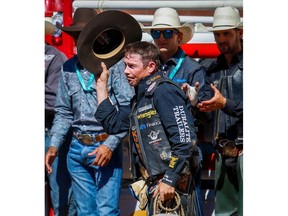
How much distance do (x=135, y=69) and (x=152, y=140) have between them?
17.8 inches

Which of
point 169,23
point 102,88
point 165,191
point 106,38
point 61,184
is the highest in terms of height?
point 169,23

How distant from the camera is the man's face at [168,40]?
22.0ft

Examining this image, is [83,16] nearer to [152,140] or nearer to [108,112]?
[108,112]

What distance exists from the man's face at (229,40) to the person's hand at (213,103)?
2.57ft

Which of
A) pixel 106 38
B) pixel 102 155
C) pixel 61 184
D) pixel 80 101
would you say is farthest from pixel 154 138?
pixel 61 184

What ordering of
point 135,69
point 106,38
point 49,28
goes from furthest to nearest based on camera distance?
point 49,28, point 106,38, point 135,69

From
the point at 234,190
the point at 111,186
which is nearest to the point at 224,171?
the point at 234,190

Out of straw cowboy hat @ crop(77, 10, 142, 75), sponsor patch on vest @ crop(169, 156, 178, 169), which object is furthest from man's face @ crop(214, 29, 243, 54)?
sponsor patch on vest @ crop(169, 156, 178, 169)

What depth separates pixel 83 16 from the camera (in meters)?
7.17

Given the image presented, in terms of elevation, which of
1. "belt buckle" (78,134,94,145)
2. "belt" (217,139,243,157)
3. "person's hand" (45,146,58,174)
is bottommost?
"person's hand" (45,146,58,174)

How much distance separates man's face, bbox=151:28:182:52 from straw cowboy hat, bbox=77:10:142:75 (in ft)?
1.01

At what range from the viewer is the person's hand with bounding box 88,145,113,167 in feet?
21.7

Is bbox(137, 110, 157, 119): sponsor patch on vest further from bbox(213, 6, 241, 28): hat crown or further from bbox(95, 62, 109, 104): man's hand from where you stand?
bbox(213, 6, 241, 28): hat crown
